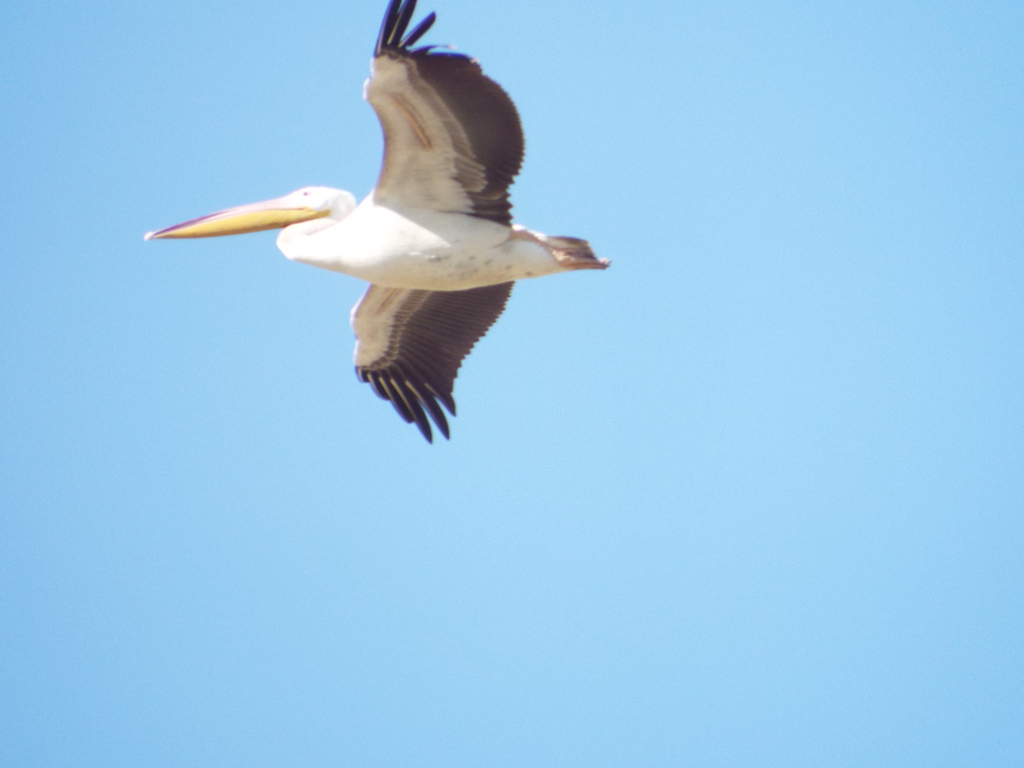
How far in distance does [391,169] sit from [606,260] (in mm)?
1645

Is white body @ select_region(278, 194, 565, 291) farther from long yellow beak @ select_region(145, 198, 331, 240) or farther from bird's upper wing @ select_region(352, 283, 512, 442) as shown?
bird's upper wing @ select_region(352, 283, 512, 442)

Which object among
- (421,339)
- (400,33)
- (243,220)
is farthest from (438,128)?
(421,339)

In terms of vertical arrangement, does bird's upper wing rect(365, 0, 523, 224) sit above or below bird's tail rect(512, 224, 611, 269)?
above

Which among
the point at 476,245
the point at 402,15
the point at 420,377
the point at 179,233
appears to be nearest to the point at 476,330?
the point at 420,377

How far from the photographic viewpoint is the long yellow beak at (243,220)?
35.7 feet

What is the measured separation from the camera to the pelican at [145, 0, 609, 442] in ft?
30.6

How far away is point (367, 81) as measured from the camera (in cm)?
927

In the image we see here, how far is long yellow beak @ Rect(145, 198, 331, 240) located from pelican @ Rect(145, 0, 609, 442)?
0.4 inches

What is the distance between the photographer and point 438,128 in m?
9.66

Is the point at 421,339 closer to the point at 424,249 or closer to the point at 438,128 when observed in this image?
the point at 424,249

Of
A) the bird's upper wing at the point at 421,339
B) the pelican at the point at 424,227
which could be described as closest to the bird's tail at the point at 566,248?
the pelican at the point at 424,227

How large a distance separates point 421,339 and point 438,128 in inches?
100

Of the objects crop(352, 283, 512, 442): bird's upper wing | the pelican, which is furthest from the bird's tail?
crop(352, 283, 512, 442): bird's upper wing

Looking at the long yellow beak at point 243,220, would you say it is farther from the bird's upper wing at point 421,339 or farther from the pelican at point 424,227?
the bird's upper wing at point 421,339
